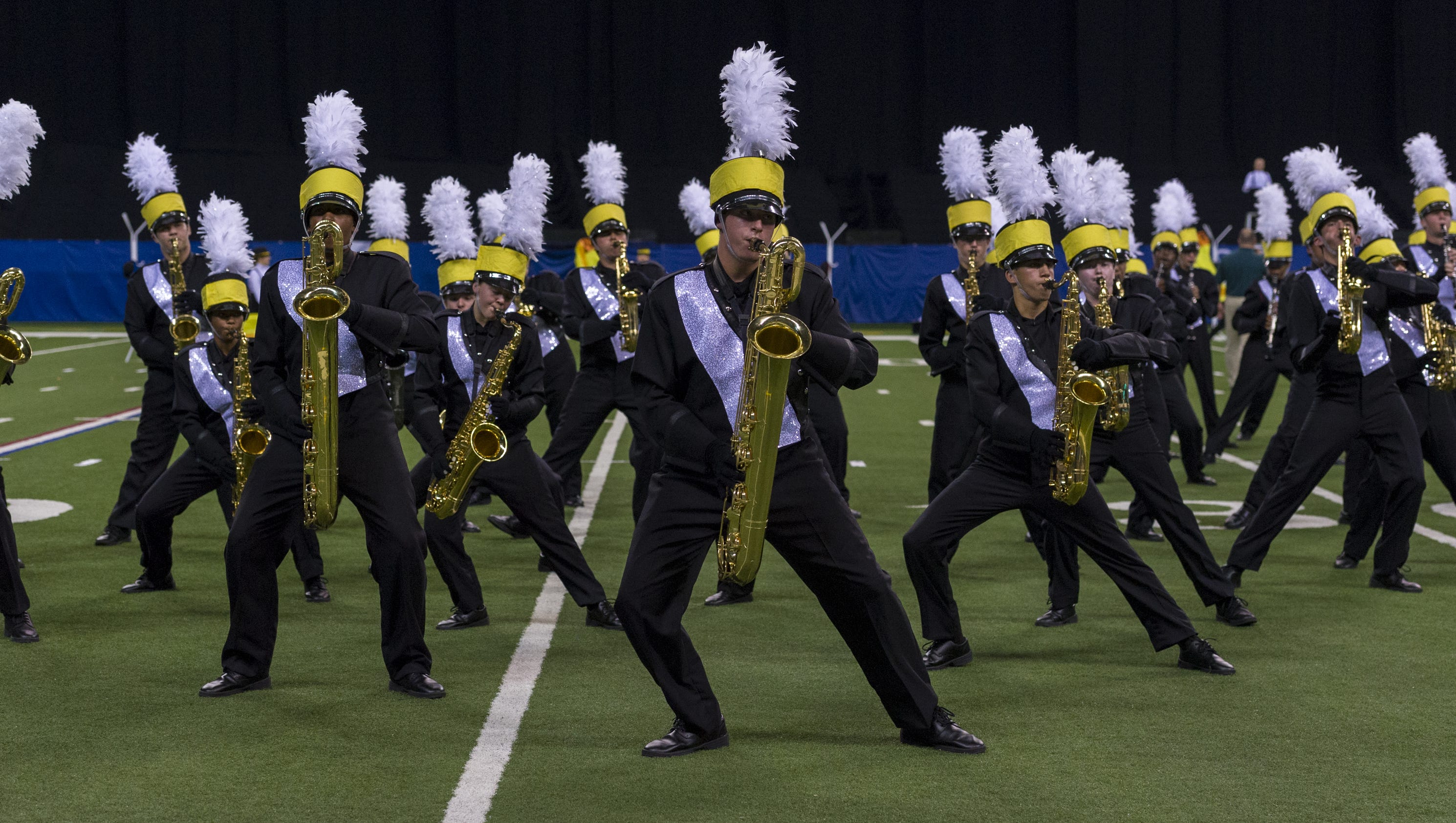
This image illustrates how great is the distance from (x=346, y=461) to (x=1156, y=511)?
3519mm

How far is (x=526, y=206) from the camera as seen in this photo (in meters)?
8.88

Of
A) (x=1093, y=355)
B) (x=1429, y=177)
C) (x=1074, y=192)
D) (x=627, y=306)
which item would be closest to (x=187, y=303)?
(x=627, y=306)

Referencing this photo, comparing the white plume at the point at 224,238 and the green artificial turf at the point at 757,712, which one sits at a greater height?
the white plume at the point at 224,238

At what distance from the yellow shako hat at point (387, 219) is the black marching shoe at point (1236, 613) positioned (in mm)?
5492

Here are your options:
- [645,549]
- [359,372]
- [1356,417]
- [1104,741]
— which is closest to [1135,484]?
[1356,417]

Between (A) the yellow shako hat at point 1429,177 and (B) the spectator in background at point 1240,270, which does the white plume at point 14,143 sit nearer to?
(A) the yellow shako hat at point 1429,177

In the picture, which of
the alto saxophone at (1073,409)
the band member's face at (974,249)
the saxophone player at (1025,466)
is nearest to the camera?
the alto saxophone at (1073,409)

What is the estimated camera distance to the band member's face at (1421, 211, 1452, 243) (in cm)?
952

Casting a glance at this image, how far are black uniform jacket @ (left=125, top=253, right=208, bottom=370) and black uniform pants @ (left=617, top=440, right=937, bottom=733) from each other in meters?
5.14

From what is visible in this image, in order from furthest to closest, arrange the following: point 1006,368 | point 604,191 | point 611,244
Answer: point 604,191, point 611,244, point 1006,368

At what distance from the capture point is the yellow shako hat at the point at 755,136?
466 centimetres

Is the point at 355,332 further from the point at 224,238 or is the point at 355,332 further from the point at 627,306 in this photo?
the point at 627,306

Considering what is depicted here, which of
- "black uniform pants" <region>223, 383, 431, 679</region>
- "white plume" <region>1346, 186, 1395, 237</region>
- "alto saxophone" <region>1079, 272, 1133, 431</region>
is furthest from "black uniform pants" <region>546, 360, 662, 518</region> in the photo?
"white plume" <region>1346, 186, 1395, 237</region>

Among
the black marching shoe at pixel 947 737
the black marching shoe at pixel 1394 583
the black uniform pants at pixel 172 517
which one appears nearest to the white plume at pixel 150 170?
the black uniform pants at pixel 172 517
